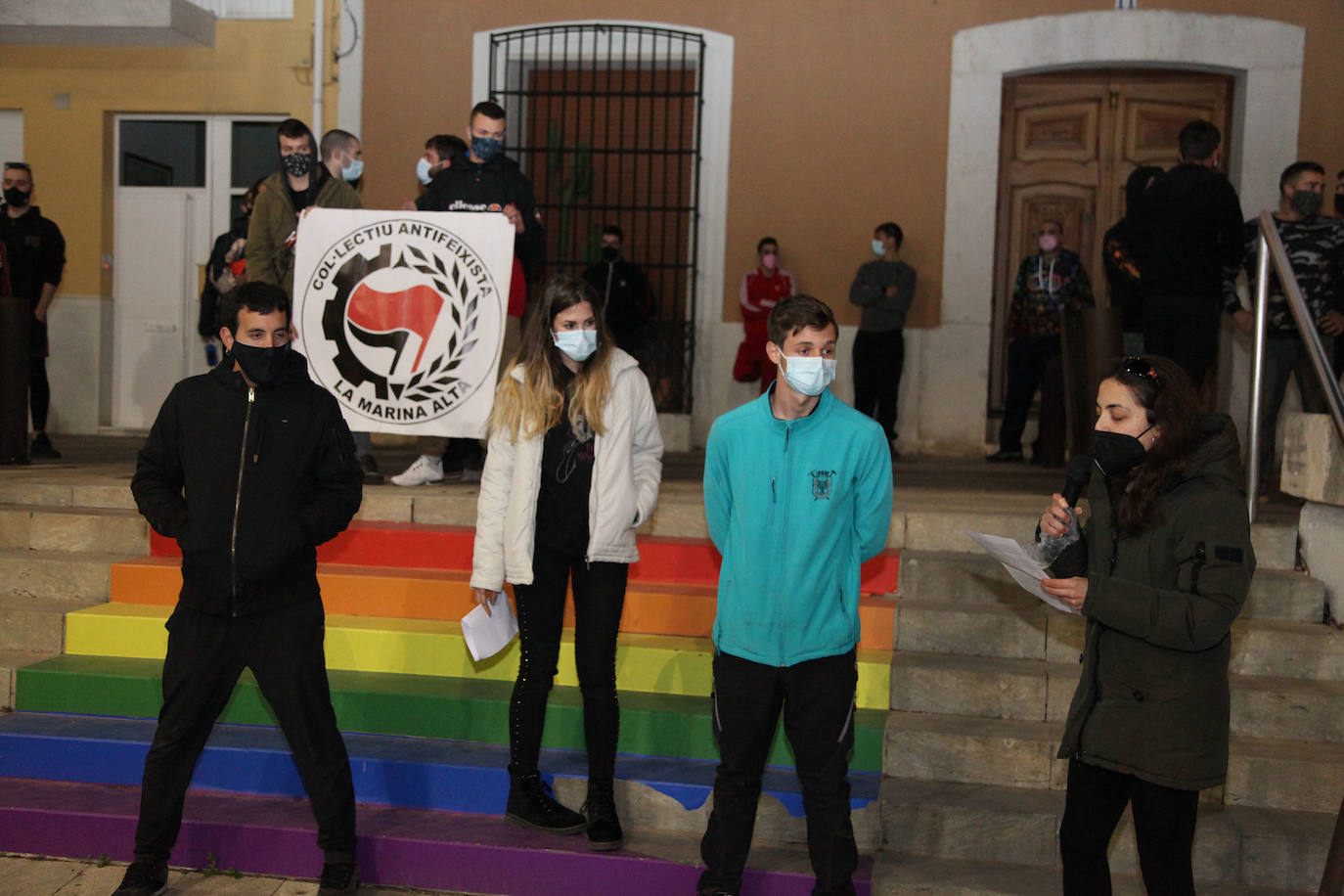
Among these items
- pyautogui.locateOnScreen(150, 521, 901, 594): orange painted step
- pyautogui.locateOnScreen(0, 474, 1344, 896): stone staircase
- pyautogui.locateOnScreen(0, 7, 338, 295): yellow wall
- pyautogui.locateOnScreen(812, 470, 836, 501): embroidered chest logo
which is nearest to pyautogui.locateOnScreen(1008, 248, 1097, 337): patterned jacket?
pyautogui.locateOnScreen(0, 474, 1344, 896): stone staircase

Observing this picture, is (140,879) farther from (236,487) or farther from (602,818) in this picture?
(602,818)

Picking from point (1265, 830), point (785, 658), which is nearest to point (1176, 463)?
point (785, 658)

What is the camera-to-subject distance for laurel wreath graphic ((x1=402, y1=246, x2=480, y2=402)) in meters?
5.62

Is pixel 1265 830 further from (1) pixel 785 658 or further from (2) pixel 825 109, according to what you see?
(2) pixel 825 109

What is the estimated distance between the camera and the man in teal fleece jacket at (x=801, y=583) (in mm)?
3246

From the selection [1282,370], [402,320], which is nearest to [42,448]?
[402,320]

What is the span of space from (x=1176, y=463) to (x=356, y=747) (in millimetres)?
2819

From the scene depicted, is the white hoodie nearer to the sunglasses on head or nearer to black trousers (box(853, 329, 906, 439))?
the sunglasses on head

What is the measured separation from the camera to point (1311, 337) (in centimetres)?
451

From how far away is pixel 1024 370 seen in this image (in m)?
8.10

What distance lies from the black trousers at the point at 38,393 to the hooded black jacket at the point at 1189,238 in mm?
6167

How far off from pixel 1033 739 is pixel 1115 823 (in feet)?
3.68

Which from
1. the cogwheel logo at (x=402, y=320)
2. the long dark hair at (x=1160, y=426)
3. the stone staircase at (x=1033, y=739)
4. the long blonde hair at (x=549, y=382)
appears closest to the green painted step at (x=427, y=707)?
the stone staircase at (x=1033, y=739)

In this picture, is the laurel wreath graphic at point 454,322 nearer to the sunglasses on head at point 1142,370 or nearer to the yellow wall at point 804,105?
the sunglasses on head at point 1142,370
